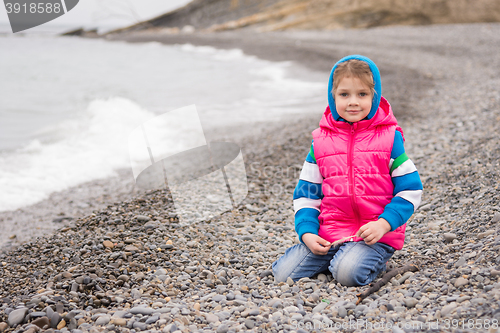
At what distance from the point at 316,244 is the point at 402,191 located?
A: 2.42 ft

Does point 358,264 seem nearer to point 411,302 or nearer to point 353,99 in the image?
point 411,302

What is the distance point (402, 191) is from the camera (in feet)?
9.39

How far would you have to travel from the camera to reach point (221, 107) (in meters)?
13.5

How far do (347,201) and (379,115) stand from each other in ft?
2.25

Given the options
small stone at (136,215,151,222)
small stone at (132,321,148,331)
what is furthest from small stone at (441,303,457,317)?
small stone at (136,215,151,222)

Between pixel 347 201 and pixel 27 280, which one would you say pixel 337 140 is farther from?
pixel 27 280

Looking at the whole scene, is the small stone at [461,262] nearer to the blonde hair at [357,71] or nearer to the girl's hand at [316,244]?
the girl's hand at [316,244]

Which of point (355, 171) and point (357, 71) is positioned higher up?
point (357, 71)

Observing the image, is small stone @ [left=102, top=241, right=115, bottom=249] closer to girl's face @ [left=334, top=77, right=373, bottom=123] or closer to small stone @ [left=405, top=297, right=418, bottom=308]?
girl's face @ [left=334, top=77, right=373, bottom=123]

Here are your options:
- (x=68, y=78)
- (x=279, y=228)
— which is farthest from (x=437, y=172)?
(x=68, y=78)

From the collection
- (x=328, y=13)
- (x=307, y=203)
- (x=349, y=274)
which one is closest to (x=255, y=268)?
(x=307, y=203)

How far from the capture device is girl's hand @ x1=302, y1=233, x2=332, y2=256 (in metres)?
3.01

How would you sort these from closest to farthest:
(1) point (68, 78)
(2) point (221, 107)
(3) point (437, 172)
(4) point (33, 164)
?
(3) point (437, 172) → (4) point (33, 164) → (2) point (221, 107) → (1) point (68, 78)

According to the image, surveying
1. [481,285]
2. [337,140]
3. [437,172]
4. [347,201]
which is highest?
[337,140]
